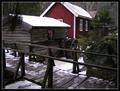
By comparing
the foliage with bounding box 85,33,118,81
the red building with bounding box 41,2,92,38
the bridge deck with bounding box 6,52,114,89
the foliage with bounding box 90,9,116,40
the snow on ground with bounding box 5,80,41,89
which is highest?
the red building with bounding box 41,2,92,38

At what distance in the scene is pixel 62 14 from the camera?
2016 cm

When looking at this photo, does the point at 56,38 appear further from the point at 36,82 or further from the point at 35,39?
the point at 36,82

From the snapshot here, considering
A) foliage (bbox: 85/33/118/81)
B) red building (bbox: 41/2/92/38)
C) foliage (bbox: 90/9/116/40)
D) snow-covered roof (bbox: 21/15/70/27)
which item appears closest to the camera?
foliage (bbox: 85/33/118/81)

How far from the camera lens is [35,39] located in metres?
12.5

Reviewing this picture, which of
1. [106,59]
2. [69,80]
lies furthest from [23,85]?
[106,59]

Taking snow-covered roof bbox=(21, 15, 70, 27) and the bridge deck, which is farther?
snow-covered roof bbox=(21, 15, 70, 27)

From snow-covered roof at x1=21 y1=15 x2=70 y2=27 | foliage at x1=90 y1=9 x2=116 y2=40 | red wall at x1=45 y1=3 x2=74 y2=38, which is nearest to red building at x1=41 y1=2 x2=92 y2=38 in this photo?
red wall at x1=45 y1=3 x2=74 y2=38

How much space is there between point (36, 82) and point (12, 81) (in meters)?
0.87

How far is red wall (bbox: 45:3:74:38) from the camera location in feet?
64.4

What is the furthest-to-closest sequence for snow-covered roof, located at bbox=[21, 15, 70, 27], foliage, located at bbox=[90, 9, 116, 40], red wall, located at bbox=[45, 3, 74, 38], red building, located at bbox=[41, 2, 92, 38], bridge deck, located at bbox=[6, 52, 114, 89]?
red wall, located at bbox=[45, 3, 74, 38] → red building, located at bbox=[41, 2, 92, 38] → snow-covered roof, located at bbox=[21, 15, 70, 27] → foliage, located at bbox=[90, 9, 116, 40] → bridge deck, located at bbox=[6, 52, 114, 89]

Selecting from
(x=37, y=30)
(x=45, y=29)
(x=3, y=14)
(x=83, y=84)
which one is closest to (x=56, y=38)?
(x=45, y=29)

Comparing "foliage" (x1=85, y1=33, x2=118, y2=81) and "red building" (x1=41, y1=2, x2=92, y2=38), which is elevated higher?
"red building" (x1=41, y1=2, x2=92, y2=38)

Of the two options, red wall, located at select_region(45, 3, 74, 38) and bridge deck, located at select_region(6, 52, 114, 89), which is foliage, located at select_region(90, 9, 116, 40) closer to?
bridge deck, located at select_region(6, 52, 114, 89)

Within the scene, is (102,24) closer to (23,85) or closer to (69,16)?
(23,85)
